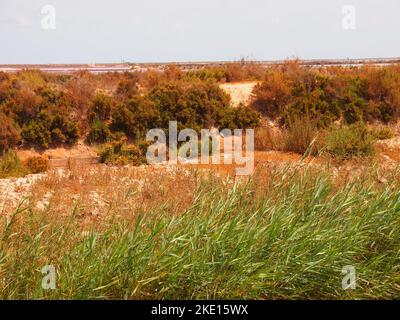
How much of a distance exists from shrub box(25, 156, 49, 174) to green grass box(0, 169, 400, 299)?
8787 millimetres

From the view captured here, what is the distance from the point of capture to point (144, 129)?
1820cm

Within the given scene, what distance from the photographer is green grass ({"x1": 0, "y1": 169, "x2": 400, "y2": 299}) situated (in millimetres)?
4047

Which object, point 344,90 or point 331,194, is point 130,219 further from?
point 344,90

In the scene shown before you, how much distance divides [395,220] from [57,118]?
583 inches

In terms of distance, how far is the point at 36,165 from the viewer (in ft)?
44.0

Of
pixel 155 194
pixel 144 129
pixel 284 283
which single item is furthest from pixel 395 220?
pixel 144 129

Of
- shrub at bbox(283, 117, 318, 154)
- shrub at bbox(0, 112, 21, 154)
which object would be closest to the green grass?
shrub at bbox(283, 117, 318, 154)

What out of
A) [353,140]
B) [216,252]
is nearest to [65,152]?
[353,140]

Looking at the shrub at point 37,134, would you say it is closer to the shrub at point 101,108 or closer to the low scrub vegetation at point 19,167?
the shrub at point 101,108

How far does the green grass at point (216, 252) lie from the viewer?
13.3 ft

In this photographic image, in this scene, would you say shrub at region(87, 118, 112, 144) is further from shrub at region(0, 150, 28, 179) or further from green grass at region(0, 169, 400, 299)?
green grass at region(0, 169, 400, 299)

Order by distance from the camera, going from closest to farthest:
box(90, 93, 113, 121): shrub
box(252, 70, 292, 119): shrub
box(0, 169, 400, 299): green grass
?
box(0, 169, 400, 299): green grass → box(90, 93, 113, 121): shrub → box(252, 70, 292, 119): shrub

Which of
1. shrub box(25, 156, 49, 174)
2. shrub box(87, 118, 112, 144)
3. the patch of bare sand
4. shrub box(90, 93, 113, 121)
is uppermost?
shrub box(90, 93, 113, 121)
